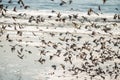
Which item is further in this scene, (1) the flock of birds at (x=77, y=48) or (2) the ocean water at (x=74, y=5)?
(2) the ocean water at (x=74, y=5)

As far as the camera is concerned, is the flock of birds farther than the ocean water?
No

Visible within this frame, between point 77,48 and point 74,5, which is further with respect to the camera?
point 74,5

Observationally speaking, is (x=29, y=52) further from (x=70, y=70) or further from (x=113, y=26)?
(x=113, y=26)

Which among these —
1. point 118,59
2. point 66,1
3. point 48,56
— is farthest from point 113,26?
point 48,56

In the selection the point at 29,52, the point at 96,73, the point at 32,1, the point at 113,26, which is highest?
the point at 32,1

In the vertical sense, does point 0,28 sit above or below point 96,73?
above

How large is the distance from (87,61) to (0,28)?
3718 mm

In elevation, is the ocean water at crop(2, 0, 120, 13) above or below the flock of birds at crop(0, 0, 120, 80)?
above

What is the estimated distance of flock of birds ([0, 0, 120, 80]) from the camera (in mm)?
10451

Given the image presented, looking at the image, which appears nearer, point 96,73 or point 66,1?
point 96,73

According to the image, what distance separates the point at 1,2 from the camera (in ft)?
A: 35.3

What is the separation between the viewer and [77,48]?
35.7 ft

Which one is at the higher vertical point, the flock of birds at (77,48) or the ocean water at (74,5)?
the ocean water at (74,5)

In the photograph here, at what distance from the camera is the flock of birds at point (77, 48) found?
34.3 ft
